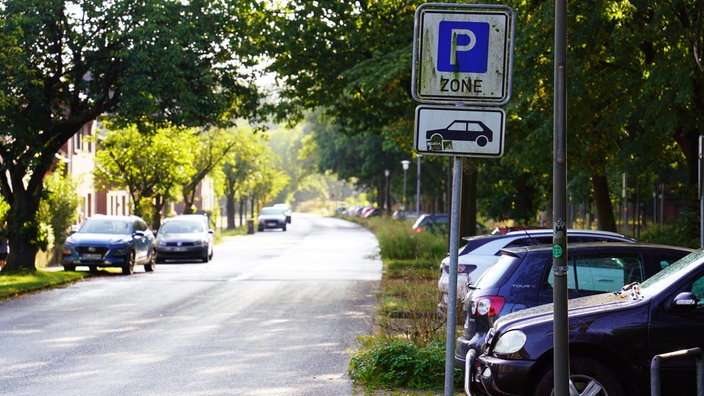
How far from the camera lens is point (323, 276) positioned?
29.6 meters

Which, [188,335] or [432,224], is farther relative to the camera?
[432,224]

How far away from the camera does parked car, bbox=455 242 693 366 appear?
33.9ft

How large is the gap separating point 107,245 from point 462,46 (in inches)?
976

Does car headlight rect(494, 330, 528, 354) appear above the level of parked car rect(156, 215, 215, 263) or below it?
above

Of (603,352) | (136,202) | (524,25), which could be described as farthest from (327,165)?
(603,352)

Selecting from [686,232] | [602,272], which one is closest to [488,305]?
[602,272]

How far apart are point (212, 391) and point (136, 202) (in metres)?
39.4

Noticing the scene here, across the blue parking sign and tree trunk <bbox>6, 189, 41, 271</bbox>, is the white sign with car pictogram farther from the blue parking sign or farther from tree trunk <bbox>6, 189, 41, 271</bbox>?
tree trunk <bbox>6, 189, 41, 271</bbox>

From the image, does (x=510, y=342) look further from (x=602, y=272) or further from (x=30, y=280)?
(x=30, y=280)

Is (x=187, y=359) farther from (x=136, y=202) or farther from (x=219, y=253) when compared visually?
(x=136, y=202)

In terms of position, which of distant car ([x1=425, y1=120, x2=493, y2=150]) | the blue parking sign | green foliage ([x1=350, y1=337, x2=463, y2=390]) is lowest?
green foliage ([x1=350, y1=337, x2=463, y2=390])

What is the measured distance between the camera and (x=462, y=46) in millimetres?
6812

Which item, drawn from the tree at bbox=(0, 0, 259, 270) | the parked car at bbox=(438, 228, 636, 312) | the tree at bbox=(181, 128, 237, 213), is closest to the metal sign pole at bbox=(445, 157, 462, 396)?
the parked car at bbox=(438, 228, 636, 312)

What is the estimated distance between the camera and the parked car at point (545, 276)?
33.9 feet
